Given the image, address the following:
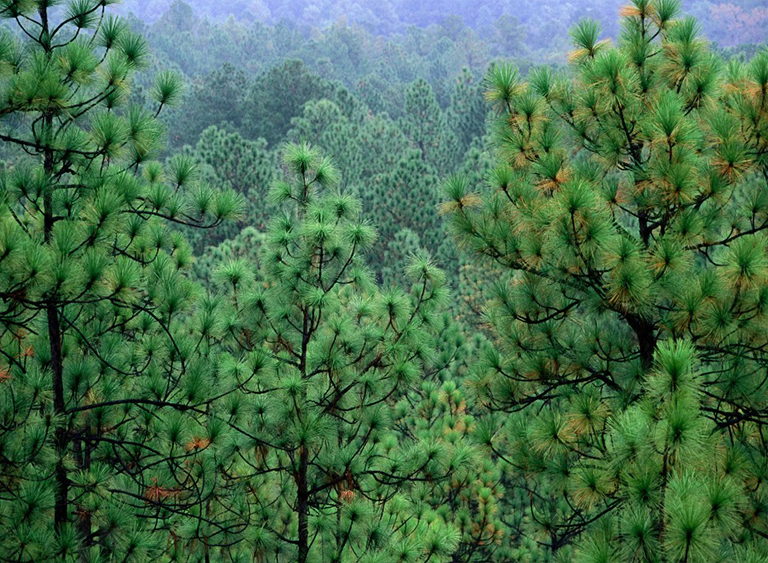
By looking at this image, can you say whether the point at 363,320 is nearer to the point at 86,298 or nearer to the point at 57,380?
the point at 86,298

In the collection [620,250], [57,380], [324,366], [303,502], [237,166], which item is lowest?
[303,502]

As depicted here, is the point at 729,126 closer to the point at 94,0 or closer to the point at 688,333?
the point at 688,333

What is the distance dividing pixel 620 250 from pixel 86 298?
274 cm

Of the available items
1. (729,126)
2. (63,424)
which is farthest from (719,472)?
(63,424)

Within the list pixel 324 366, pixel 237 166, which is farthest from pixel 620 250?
pixel 237 166

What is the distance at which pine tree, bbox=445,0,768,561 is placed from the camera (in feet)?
14.6

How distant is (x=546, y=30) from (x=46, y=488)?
257 feet

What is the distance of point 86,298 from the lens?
4.39 meters

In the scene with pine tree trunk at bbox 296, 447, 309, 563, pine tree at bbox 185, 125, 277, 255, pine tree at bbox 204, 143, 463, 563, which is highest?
pine tree at bbox 185, 125, 277, 255

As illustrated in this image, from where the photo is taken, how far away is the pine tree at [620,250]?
176 inches

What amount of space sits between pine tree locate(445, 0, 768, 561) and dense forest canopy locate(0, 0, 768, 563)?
0.05ft

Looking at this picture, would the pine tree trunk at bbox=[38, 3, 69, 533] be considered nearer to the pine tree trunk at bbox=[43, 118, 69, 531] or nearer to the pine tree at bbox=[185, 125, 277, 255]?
the pine tree trunk at bbox=[43, 118, 69, 531]

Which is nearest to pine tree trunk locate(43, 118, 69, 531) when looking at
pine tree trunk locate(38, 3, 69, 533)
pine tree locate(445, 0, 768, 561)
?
pine tree trunk locate(38, 3, 69, 533)

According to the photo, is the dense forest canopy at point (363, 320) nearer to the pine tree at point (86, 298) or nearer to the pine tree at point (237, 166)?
the pine tree at point (86, 298)
